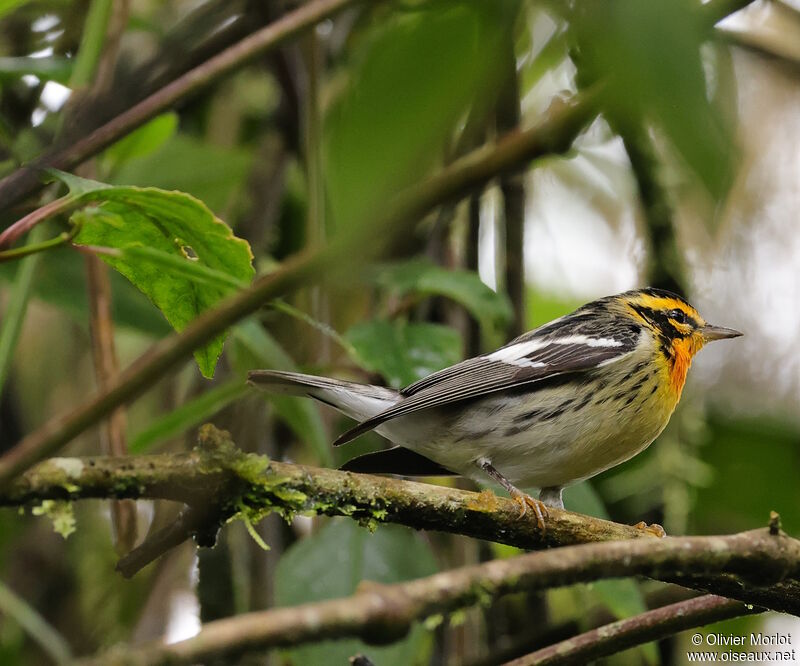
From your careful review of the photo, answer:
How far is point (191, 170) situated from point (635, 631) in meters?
2.74

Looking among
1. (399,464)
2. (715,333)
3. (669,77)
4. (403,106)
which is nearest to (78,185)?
(403,106)

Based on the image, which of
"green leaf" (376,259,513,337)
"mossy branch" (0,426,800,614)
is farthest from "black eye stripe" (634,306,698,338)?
"mossy branch" (0,426,800,614)

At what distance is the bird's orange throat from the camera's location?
3.75 metres

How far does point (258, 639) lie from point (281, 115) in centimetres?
378

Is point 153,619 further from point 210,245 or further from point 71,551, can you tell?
point 210,245

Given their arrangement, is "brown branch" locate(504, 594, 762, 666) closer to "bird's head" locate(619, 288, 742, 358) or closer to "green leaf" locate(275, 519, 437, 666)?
"green leaf" locate(275, 519, 437, 666)

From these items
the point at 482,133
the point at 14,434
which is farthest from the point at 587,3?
the point at 14,434

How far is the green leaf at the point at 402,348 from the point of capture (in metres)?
3.15

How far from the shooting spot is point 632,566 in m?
1.34

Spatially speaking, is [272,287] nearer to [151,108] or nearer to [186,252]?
[151,108]

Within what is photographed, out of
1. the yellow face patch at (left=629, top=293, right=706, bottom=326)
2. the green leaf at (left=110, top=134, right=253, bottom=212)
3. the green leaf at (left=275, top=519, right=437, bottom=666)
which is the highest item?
the green leaf at (left=110, top=134, right=253, bottom=212)

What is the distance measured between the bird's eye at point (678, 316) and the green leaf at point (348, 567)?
5.21 feet

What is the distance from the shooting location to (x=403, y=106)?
0.66 meters

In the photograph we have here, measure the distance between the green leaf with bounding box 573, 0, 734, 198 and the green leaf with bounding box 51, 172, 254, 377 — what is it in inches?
37.4
